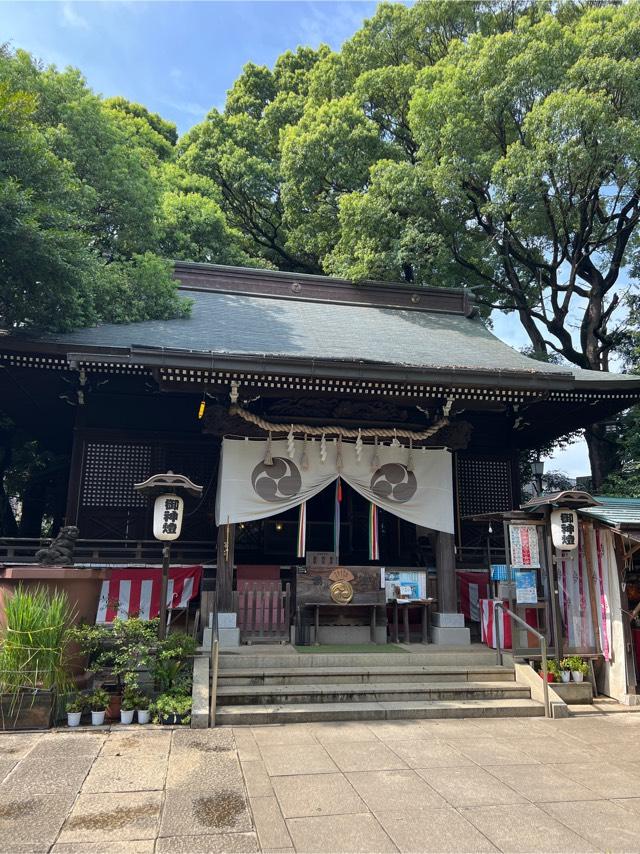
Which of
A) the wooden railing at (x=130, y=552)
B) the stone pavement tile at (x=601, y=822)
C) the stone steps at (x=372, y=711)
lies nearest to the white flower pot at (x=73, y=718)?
the stone steps at (x=372, y=711)

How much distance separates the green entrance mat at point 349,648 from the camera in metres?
8.47

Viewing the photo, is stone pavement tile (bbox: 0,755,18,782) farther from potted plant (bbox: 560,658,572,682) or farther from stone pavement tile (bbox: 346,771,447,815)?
potted plant (bbox: 560,658,572,682)

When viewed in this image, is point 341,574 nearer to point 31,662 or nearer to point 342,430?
point 342,430

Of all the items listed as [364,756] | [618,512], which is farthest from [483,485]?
[364,756]

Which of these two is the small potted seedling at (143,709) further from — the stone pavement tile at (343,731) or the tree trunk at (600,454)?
the tree trunk at (600,454)

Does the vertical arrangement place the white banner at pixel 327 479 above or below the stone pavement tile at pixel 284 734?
above

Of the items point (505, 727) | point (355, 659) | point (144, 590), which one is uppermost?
point (144, 590)

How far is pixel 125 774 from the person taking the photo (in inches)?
188

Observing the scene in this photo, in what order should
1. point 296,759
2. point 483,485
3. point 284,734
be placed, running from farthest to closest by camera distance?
point 483,485
point 284,734
point 296,759

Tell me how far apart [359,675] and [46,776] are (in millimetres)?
4092

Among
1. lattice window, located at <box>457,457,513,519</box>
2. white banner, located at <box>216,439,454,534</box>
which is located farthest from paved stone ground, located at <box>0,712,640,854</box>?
lattice window, located at <box>457,457,513,519</box>

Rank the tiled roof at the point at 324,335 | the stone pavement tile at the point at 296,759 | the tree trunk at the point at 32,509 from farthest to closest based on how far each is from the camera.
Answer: the tree trunk at the point at 32,509 < the tiled roof at the point at 324,335 < the stone pavement tile at the point at 296,759

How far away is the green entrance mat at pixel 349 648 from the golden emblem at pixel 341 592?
699 millimetres

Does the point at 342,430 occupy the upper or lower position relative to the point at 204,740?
upper
